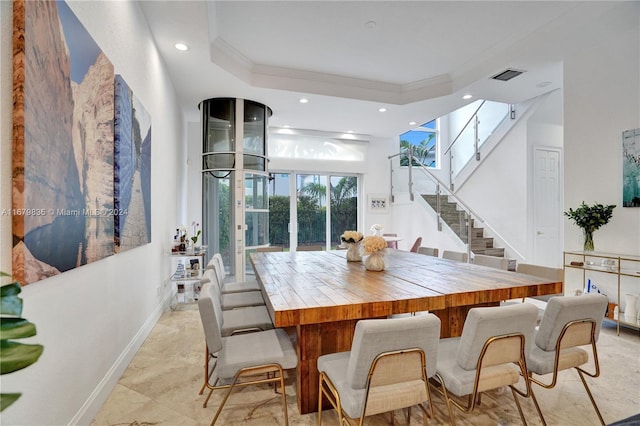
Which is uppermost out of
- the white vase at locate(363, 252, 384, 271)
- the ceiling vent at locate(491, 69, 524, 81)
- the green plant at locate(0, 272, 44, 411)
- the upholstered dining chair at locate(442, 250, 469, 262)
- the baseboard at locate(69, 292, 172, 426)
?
the ceiling vent at locate(491, 69, 524, 81)

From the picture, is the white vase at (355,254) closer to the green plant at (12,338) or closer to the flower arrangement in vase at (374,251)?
the flower arrangement in vase at (374,251)

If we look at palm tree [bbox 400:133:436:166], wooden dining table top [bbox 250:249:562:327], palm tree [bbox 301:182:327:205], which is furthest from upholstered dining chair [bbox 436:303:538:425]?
palm tree [bbox 400:133:436:166]

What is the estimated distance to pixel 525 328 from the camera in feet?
5.21

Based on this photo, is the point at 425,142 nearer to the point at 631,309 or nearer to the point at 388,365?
the point at 631,309

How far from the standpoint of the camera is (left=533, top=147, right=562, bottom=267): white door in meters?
5.76

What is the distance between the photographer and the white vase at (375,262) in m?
2.74

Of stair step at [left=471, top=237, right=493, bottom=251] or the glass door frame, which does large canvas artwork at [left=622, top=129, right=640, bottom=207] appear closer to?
stair step at [left=471, top=237, right=493, bottom=251]

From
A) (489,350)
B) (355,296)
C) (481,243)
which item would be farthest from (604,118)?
(355,296)

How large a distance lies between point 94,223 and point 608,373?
3.99 metres

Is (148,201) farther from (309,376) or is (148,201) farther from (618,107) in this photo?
(618,107)

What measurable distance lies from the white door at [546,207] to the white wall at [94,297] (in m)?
6.32

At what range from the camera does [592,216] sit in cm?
352

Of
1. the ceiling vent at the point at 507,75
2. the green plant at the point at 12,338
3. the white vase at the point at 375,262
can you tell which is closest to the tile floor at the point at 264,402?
the white vase at the point at 375,262

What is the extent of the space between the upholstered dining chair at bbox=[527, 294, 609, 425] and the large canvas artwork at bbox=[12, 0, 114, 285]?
250 cm
